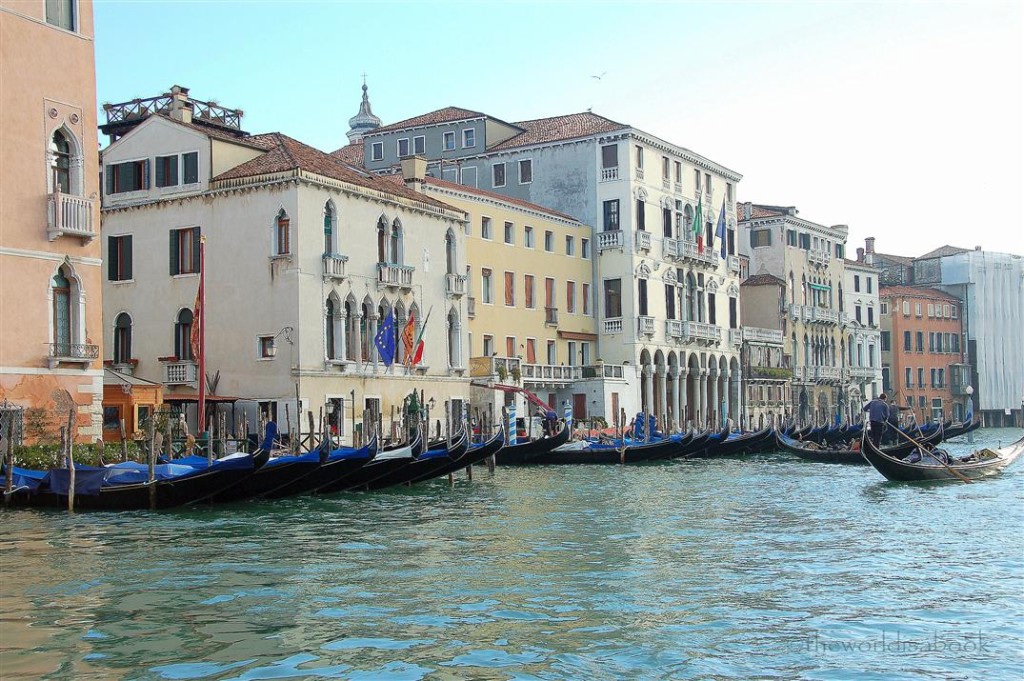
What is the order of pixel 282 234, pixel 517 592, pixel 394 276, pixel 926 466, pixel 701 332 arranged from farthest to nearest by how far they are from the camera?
pixel 701 332
pixel 394 276
pixel 282 234
pixel 926 466
pixel 517 592

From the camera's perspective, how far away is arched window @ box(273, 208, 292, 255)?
22.6 m

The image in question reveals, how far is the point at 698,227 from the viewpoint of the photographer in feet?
119

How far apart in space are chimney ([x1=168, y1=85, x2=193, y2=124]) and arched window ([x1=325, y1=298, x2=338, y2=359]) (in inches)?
166

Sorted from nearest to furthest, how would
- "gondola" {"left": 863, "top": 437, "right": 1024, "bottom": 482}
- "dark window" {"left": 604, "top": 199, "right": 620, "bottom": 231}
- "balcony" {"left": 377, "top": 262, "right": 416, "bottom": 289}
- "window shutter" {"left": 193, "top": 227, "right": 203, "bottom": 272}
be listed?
"gondola" {"left": 863, "top": 437, "right": 1024, "bottom": 482}
"window shutter" {"left": 193, "top": 227, "right": 203, "bottom": 272}
"balcony" {"left": 377, "top": 262, "right": 416, "bottom": 289}
"dark window" {"left": 604, "top": 199, "right": 620, "bottom": 231}

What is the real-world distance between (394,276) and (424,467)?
721cm

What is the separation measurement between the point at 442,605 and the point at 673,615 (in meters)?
1.40

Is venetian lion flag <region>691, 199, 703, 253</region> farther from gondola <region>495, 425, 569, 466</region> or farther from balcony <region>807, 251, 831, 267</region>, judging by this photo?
gondola <region>495, 425, 569, 466</region>

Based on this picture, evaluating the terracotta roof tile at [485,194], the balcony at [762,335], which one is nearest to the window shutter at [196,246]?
the terracotta roof tile at [485,194]

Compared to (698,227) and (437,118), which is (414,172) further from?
(698,227)

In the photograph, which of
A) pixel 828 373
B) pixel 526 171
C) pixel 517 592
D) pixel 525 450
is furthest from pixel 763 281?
pixel 517 592

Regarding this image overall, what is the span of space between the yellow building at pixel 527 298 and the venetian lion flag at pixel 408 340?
221 cm

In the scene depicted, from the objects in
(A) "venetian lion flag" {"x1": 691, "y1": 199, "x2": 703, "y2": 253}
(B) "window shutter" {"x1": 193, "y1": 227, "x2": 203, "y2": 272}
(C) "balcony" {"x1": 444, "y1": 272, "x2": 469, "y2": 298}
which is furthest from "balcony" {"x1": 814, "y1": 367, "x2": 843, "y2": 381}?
(B) "window shutter" {"x1": 193, "y1": 227, "x2": 203, "y2": 272}

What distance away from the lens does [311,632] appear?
7.30 metres

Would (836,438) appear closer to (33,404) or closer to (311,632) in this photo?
(33,404)
